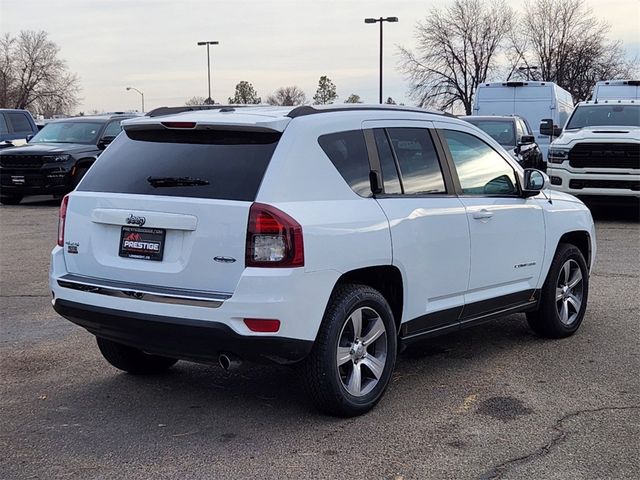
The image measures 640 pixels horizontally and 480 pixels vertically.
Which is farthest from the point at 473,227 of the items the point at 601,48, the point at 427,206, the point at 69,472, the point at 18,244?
the point at 601,48

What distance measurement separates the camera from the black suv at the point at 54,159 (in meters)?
16.7

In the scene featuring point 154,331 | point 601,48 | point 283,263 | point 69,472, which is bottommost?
point 69,472

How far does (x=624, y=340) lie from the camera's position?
20.4 feet

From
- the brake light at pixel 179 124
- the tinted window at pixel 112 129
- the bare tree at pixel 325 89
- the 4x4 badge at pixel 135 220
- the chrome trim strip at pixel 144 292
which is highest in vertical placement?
the bare tree at pixel 325 89

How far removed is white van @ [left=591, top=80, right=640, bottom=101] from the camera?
22078 millimetres

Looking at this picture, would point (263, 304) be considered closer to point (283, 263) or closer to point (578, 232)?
point (283, 263)

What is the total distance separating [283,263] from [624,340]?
3.45m

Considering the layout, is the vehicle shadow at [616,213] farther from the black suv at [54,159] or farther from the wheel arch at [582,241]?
the black suv at [54,159]

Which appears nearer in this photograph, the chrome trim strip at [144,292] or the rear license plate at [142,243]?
the chrome trim strip at [144,292]

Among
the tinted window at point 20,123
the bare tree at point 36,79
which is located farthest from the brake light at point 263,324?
the bare tree at point 36,79

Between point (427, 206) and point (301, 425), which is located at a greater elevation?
point (427, 206)

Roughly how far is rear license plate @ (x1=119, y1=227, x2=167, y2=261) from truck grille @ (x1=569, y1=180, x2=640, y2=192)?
35.9 ft

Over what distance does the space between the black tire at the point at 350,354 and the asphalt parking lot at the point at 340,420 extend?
0.45 feet

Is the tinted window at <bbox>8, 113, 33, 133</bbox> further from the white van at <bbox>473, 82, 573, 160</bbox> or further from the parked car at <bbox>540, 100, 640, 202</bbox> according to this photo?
the parked car at <bbox>540, 100, 640, 202</bbox>
